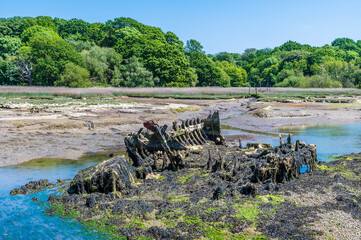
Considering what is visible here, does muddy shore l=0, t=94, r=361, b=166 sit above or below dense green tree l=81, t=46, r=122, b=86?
below

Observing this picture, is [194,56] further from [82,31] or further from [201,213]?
[201,213]

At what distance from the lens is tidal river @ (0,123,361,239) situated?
9617mm

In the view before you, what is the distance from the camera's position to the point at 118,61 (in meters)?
83.4

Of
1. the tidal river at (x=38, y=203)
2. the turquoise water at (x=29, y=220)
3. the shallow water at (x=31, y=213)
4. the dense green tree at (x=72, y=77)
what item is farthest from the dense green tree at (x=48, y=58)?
the turquoise water at (x=29, y=220)

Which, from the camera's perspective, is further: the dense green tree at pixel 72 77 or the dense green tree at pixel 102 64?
the dense green tree at pixel 102 64

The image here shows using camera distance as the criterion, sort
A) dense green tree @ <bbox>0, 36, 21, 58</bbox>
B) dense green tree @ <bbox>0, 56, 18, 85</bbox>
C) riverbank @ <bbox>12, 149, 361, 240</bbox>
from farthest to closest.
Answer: dense green tree @ <bbox>0, 36, 21, 58</bbox> → dense green tree @ <bbox>0, 56, 18, 85</bbox> → riverbank @ <bbox>12, 149, 361, 240</bbox>

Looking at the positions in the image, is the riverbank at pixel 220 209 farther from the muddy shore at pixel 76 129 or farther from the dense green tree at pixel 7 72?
the dense green tree at pixel 7 72

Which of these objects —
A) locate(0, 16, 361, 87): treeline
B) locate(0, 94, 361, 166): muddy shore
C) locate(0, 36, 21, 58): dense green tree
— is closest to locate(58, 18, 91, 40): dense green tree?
locate(0, 16, 361, 87): treeline

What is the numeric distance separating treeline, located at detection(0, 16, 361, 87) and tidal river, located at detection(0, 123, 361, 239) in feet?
181

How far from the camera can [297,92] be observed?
8600 cm

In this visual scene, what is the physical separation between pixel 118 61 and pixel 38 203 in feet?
243

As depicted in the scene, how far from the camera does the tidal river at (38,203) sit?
9.62m

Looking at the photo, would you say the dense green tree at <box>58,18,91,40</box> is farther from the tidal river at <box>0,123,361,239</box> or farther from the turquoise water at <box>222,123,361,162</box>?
the tidal river at <box>0,123,361,239</box>

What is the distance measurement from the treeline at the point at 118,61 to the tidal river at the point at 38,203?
55.0m
